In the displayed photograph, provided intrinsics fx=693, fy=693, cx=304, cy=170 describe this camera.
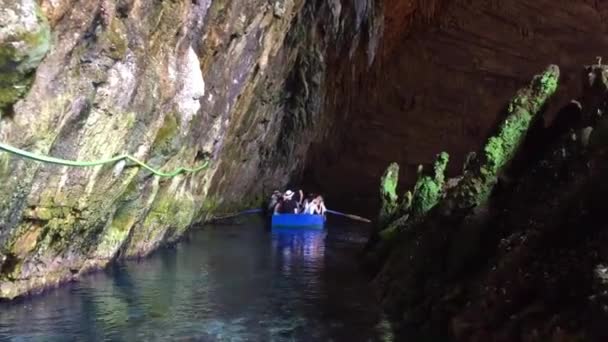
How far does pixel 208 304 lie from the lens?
9008mm

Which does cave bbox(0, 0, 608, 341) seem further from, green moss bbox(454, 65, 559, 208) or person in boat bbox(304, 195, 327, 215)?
person in boat bbox(304, 195, 327, 215)

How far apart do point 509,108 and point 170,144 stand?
4946 mm

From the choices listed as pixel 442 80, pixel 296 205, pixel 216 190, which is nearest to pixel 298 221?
pixel 296 205

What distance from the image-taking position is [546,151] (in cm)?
839

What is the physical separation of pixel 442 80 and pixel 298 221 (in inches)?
484

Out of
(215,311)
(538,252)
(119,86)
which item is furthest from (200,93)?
(538,252)

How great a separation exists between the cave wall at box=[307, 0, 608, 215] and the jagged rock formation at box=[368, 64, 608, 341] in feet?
62.8

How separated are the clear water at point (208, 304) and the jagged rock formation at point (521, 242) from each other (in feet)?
2.85

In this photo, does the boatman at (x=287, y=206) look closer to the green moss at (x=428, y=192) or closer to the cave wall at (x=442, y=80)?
the cave wall at (x=442, y=80)

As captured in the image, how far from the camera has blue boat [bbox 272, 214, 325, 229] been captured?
2069cm

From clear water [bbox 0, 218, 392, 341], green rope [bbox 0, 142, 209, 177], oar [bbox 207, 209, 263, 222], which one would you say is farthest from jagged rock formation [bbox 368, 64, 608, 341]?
oar [bbox 207, 209, 263, 222]

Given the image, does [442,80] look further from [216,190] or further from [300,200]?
[216,190]

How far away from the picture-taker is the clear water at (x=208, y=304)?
7.46 metres

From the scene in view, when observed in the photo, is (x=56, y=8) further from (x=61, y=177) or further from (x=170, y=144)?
(x=170, y=144)
